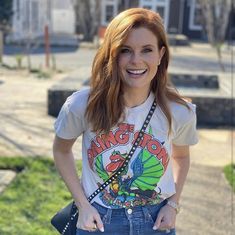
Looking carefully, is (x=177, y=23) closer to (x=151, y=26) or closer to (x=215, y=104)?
(x=215, y=104)

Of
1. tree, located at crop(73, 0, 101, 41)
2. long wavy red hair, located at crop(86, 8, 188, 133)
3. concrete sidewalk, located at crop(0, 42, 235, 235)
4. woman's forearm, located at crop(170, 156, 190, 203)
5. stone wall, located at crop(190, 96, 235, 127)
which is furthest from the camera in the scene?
tree, located at crop(73, 0, 101, 41)

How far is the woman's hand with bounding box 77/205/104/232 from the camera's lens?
1.78m

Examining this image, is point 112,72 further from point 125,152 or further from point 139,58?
point 125,152

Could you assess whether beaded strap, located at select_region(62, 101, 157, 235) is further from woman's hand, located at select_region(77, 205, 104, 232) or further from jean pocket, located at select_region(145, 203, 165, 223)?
jean pocket, located at select_region(145, 203, 165, 223)

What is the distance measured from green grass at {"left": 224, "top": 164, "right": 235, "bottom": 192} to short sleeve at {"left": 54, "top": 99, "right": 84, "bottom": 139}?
3231mm

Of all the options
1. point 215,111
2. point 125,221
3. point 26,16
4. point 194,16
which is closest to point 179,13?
point 194,16

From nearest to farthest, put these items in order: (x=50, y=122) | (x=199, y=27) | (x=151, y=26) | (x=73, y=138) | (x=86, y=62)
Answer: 1. (x=151, y=26)
2. (x=73, y=138)
3. (x=50, y=122)
4. (x=86, y=62)
5. (x=199, y=27)

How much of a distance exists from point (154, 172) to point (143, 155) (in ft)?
0.27

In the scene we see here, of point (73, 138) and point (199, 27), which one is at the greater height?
point (73, 138)

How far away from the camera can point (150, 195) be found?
6.05ft

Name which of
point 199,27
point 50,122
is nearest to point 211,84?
point 50,122

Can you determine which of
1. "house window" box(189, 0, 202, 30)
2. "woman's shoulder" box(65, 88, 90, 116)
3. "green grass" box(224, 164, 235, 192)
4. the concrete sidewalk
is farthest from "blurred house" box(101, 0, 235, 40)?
"woman's shoulder" box(65, 88, 90, 116)

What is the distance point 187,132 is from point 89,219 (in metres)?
0.51

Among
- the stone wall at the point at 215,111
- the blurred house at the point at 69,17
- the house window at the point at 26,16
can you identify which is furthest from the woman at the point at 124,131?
the house window at the point at 26,16
